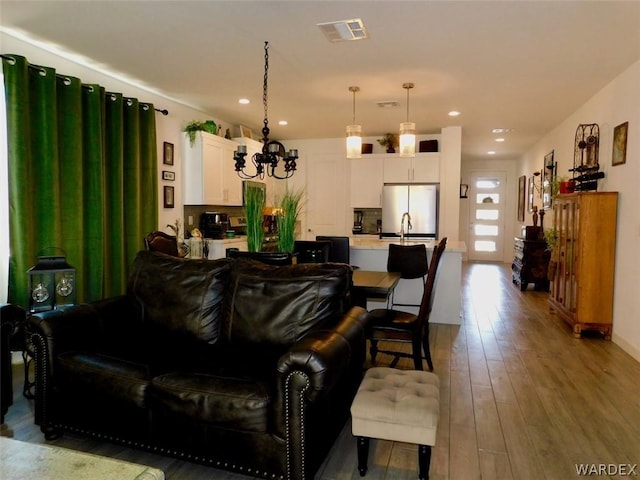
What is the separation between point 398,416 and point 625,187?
364 centimetres

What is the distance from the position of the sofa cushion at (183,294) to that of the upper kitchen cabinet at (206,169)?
2.97 metres

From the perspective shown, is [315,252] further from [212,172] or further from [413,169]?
[413,169]

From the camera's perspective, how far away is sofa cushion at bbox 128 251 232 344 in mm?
2645

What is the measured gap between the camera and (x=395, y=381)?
2227 mm

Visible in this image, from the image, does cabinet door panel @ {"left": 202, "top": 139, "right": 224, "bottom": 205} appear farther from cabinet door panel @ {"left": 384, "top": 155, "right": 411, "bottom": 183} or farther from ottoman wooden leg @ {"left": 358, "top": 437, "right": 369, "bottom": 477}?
ottoman wooden leg @ {"left": 358, "top": 437, "right": 369, "bottom": 477}

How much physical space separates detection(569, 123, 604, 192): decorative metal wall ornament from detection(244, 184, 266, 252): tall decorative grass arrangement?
12.3ft

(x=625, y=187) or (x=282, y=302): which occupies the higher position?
(x=625, y=187)

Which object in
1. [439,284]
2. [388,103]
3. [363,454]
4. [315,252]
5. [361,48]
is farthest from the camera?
[388,103]

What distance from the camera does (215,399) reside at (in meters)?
1.96

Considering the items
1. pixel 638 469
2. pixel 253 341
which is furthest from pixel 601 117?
pixel 253 341

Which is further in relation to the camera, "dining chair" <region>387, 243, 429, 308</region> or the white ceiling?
"dining chair" <region>387, 243, 429, 308</region>

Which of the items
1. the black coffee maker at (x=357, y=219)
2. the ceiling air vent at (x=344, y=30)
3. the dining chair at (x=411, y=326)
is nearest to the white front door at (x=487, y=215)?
the black coffee maker at (x=357, y=219)

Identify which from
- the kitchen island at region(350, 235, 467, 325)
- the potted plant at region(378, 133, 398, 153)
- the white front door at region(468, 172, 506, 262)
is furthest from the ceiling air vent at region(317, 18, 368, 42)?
the white front door at region(468, 172, 506, 262)

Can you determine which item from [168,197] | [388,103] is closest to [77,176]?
[168,197]
